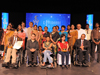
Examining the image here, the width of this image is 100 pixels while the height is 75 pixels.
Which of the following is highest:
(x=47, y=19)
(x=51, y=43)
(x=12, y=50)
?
(x=47, y=19)

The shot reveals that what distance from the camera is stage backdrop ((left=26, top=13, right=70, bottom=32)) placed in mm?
7789

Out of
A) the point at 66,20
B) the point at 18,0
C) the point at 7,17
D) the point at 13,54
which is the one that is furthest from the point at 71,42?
the point at 7,17

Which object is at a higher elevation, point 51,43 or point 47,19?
point 47,19

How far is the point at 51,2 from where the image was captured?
736cm

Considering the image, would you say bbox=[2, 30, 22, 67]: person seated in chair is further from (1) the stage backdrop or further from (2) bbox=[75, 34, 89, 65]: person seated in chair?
(1) the stage backdrop

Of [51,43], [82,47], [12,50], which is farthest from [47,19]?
[12,50]

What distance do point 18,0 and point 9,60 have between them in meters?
4.24

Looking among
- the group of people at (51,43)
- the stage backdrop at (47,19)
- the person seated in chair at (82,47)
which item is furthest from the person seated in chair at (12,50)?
the stage backdrop at (47,19)

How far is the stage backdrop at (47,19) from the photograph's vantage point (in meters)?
7.79

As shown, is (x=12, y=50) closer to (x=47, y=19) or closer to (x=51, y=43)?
(x=51, y=43)

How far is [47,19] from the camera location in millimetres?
7914

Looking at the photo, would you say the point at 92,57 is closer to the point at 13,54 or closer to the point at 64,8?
the point at 13,54

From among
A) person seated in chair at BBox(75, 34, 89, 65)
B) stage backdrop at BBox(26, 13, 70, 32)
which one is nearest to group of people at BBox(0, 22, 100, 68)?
person seated in chair at BBox(75, 34, 89, 65)

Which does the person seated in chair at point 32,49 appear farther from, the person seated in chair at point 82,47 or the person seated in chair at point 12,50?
the person seated in chair at point 82,47
